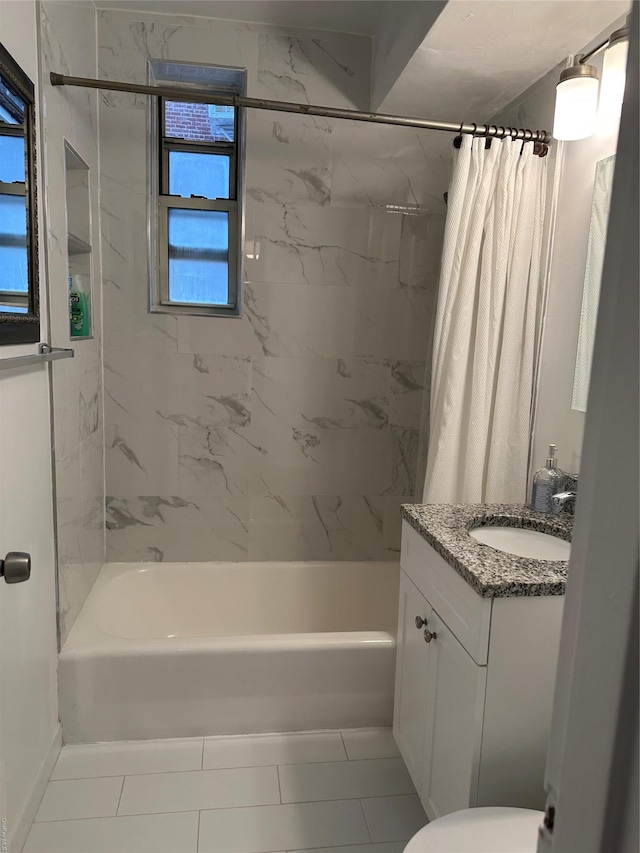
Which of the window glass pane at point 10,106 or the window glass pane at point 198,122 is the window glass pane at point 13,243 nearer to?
the window glass pane at point 10,106

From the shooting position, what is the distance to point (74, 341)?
202 centimetres

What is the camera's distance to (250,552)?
8.78 ft

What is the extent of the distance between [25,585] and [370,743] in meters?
Result: 1.25

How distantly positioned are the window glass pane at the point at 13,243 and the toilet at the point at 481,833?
58.6 inches

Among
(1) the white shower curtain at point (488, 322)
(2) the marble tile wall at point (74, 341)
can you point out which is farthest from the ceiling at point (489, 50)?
(2) the marble tile wall at point (74, 341)

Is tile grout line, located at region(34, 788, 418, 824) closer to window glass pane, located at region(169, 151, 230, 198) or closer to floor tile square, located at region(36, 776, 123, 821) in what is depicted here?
floor tile square, located at region(36, 776, 123, 821)

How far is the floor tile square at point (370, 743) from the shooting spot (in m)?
1.94

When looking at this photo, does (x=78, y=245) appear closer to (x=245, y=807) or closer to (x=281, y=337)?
(x=281, y=337)

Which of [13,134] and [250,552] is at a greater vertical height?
[13,134]

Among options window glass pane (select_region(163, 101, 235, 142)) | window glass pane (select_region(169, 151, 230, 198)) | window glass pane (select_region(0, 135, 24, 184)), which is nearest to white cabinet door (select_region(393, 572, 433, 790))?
window glass pane (select_region(0, 135, 24, 184))

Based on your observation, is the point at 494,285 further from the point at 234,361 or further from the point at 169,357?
the point at 169,357

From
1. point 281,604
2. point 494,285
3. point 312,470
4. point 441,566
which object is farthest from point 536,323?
point 281,604

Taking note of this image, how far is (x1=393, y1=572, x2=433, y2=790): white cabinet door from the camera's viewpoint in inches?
64.5

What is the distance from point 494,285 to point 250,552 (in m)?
1.58
